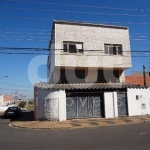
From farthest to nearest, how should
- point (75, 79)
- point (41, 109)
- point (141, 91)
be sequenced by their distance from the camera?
point (75, 79), point (141, 91), point (41, 109)

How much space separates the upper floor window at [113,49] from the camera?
2343cm

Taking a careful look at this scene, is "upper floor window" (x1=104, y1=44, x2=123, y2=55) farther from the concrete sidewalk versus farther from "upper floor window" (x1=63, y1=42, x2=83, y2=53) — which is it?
the concrete sidewalk

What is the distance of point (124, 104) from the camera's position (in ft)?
69.3

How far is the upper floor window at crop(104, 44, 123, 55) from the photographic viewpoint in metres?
23.4

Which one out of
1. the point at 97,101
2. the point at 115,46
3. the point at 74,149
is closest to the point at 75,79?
the point at 97,101

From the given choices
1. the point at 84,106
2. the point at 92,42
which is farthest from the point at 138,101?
the point at 92,42

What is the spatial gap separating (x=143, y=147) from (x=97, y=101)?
12.5 meters

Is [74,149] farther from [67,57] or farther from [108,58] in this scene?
[108,58]

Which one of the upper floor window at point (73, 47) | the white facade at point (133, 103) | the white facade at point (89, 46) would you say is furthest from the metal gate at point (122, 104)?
the upper floor window at point (73, 47)

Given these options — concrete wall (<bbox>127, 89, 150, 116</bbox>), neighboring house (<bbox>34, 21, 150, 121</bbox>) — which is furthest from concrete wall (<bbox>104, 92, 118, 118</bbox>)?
concrete wall (<bbox>127, 89, 150, 116</bbox>)

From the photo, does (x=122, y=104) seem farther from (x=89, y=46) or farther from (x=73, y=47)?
(x=73, y=47)

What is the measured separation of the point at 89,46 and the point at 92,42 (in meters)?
0.56

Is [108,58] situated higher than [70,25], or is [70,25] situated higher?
[70,25]

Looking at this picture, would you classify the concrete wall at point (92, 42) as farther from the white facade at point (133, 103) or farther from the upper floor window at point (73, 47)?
the white facade at point (133, 103)
